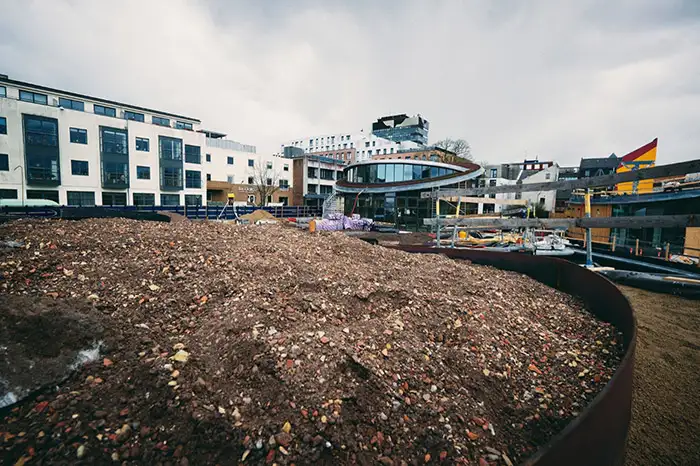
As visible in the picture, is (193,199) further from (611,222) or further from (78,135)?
(611,222)

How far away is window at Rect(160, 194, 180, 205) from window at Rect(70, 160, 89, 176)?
268 inches

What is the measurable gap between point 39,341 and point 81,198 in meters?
36.2

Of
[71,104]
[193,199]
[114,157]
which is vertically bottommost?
[193,199]

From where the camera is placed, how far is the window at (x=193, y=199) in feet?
121

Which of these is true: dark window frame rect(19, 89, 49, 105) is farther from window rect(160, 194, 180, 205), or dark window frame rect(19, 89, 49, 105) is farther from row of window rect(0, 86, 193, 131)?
window rect(160, 194, 180, 205)

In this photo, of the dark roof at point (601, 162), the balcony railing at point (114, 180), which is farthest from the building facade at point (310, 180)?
the dark roof at point (601, 162)

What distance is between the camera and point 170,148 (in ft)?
116

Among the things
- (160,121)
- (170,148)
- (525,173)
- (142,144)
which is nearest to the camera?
(142,144)

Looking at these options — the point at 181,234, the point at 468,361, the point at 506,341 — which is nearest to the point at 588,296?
the point at 506,341

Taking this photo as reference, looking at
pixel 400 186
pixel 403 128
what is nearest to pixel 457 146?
pixel 403 128

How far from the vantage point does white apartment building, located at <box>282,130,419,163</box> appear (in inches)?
2571

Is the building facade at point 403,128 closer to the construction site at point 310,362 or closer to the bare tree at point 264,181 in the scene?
the bare tree at point 264,181

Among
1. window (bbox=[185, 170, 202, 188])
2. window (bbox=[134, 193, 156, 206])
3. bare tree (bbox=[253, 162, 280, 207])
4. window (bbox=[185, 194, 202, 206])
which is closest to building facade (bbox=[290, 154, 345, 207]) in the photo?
bare tree (bbox=[253, 162, 280, 207])

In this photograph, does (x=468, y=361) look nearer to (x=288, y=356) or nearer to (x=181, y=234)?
(x=288, y=356)
